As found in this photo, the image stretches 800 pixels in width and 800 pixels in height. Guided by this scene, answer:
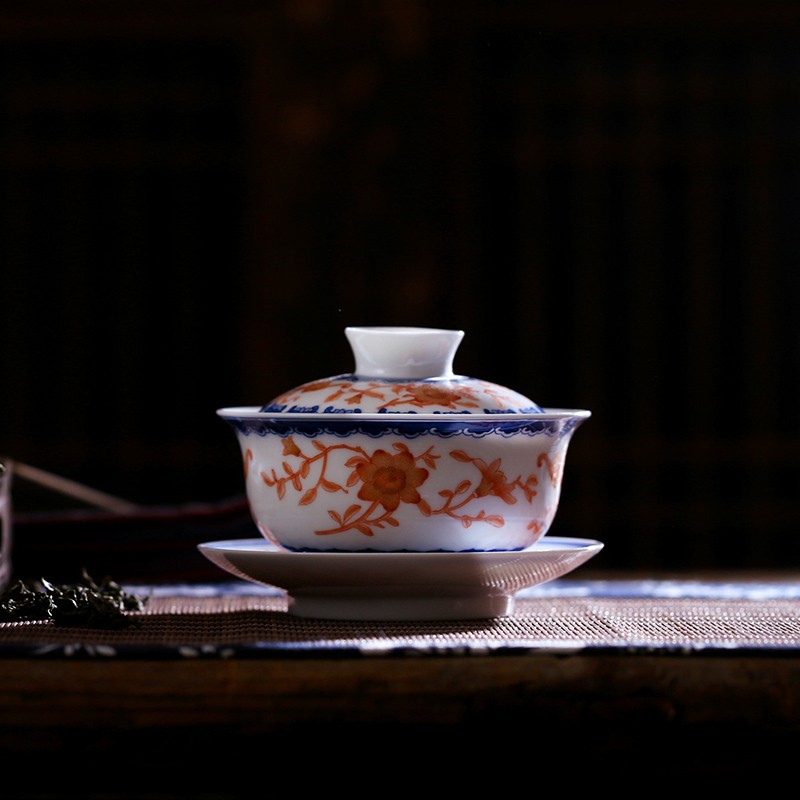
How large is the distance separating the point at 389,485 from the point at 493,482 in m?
0.05

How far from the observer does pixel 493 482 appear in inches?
26.9

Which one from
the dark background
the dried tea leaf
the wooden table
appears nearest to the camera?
the wooden table

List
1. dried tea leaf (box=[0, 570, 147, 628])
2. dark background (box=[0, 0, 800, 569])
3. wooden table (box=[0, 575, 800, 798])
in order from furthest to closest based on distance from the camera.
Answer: dark background (box=[0, 0, 800, 569]) → dried tea leaf (box=[0, 570, 147, 628]) → wooden table (box=[0, 575, 800, 798])

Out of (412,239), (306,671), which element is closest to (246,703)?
(306,671)

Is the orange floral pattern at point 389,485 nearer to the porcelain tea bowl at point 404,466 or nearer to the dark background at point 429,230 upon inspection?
the porcelain tea bowl at point 404,466

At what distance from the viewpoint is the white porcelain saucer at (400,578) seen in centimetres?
67

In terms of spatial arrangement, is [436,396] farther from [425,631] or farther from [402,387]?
[425,631]

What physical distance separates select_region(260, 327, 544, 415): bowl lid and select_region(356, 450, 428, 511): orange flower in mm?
24

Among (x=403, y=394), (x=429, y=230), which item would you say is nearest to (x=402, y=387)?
(x=403, y=394)

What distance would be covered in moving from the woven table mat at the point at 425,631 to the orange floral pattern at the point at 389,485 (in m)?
0.05

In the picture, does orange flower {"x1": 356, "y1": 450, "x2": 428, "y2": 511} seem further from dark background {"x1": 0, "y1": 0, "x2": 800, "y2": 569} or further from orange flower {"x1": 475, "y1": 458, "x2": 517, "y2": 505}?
dark background {"x1": 0, "y1": 0, "x2": 800, "y2": 569}

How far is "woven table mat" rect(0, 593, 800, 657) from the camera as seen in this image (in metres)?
0.56

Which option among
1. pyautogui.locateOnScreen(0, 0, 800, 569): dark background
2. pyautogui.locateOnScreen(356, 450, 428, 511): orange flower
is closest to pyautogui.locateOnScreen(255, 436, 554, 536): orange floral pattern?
pyautogui.locateOnScreen(356, 450, 428, 511): orange flower

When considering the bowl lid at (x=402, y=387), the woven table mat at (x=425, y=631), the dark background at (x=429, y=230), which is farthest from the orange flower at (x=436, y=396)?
the dark background at (x=429, y=230)
